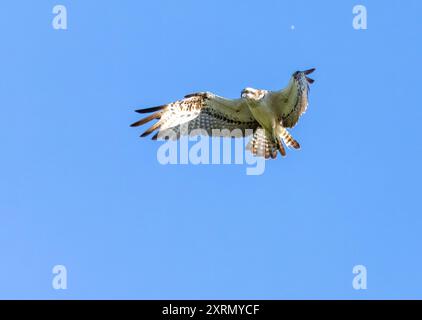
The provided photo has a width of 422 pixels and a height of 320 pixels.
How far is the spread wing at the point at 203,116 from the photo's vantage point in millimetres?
16438

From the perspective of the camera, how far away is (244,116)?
1694 centimetres

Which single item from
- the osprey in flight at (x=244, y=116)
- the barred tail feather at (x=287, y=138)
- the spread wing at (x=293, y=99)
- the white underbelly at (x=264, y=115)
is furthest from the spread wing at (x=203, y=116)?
the spread wing at (x=293, y=99)

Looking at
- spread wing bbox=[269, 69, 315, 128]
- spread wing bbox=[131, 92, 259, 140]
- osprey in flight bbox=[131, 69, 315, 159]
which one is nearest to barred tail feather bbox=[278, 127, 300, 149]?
osprey in flight bbox=[131, 69, 315, 159]

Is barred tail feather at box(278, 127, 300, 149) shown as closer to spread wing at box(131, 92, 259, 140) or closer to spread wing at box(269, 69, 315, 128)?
spread wing at box(269, 69, 315, 128)

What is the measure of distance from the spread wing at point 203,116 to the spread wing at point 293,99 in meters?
0.81

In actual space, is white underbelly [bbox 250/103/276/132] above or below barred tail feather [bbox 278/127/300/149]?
above

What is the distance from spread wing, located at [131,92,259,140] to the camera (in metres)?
16.4

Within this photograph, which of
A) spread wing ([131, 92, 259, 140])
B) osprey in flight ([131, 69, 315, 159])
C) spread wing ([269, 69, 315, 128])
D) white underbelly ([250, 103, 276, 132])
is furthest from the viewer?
spread wing ([131, 92, 259, 140])

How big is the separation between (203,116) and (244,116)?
73 cm

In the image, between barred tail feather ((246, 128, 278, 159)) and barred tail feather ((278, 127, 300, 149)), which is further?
barred tail feather ((246, 128, 278, 159))

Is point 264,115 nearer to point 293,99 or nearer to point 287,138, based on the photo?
point 287,138

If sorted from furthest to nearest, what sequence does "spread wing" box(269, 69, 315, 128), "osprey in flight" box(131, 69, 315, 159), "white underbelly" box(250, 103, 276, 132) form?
"white underbelly" box(250, 103, 276, 132)
"osprey in flight" box(131, 69, 315, 159)
"spread wing" box(269, 69, 315, 128)

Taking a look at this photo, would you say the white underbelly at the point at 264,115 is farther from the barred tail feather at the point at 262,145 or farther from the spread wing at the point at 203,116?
the spread wing at the point at 203,116
